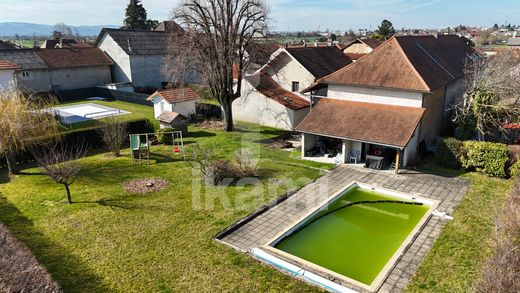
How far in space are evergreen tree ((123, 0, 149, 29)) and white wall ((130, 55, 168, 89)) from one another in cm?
3631

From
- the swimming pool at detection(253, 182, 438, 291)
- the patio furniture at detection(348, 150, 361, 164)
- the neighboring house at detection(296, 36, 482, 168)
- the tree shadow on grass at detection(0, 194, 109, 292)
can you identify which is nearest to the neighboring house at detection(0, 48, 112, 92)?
the tree shadow on grass at detection(0, 194, 109, 292)

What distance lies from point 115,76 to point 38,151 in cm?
2737

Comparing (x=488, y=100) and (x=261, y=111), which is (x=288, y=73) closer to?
(x=261, y=111)

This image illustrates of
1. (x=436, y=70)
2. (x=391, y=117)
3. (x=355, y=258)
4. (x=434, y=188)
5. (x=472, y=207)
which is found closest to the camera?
(x=355, y=258)

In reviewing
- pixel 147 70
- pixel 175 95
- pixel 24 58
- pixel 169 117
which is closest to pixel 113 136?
pixel 169 117

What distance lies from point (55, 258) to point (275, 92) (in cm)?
2237

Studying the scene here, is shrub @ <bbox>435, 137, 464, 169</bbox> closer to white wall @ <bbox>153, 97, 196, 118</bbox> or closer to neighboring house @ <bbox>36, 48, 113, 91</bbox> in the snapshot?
white wall @ <bbox>153, 97, 196, 118</bbox>

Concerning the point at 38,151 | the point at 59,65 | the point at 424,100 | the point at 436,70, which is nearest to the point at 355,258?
the point at 424,100

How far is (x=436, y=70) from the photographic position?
23719 millimetres

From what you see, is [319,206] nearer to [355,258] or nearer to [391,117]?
[355,258]

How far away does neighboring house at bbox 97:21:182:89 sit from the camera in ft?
145

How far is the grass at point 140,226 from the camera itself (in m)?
10.9

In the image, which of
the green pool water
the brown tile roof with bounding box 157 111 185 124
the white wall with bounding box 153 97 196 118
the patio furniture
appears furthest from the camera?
the white wall with bounding box 153 97 196 118

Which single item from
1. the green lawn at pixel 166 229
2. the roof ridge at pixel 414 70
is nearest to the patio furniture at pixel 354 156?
the green lawn at pixel 166 229
